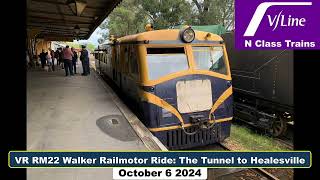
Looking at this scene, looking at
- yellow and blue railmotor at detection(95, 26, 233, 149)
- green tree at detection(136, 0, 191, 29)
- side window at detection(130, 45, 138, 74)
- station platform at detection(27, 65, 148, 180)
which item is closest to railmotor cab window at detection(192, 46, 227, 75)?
yellow and blue railmotor at detection(95, 26, 233, 149)

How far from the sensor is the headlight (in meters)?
7.45

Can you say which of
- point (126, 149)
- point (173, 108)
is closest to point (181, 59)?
point (173, 108)

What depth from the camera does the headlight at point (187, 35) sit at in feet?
24.4

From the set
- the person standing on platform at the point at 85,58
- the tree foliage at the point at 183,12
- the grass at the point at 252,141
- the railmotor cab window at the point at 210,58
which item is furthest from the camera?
the tree foliage at the point at 183,12

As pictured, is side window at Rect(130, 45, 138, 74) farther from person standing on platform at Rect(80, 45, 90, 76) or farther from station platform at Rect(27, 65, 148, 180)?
person standing on platform at Rect(80, 45, 90, 76)

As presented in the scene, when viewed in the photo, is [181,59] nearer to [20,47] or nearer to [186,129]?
[186,129]

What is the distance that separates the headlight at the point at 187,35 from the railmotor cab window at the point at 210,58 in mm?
228

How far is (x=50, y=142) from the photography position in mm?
5914
